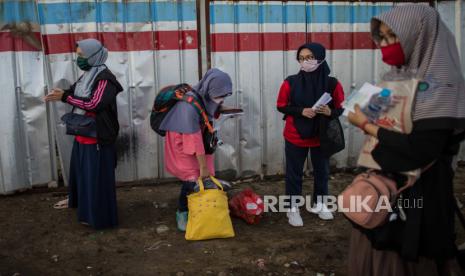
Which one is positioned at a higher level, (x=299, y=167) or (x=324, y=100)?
(x=324, y=100)

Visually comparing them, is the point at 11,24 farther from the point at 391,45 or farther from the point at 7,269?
the point at 391,45

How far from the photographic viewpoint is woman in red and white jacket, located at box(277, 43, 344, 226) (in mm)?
4285

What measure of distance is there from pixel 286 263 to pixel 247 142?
7.46 ft

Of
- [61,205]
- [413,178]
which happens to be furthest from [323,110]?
[61,205]

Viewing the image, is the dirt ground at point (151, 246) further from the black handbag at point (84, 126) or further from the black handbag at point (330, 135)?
the black handbag at point (84, 126)

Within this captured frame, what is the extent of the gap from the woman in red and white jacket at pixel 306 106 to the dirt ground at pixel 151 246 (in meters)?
0.40

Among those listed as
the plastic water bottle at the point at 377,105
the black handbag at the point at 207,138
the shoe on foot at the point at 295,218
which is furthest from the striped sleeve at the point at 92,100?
the plastic water bottle at the point at 377,105

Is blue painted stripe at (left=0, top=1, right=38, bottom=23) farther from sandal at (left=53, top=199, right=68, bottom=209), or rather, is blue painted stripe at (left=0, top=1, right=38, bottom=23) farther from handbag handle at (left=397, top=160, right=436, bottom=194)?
handbag handle at (left=397, top=160, right=436, bottom=194)

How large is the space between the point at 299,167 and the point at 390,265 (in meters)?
2.08

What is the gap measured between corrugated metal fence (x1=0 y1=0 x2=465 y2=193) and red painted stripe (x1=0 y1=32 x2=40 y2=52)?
11 mm

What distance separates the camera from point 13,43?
5.05m

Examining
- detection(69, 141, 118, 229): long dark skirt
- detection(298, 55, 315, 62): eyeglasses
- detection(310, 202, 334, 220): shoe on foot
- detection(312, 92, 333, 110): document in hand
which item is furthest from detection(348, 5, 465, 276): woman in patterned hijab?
detection(69, 141, 118, 229): long dark skirt

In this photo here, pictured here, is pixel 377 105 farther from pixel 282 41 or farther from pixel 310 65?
pixel 282 41

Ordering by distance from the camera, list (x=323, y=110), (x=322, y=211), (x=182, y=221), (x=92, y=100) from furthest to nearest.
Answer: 1. (x=322, y=211)
2. (x=182, y=221)
3. (x=323, y=110)
4. (x=92, y=100)
